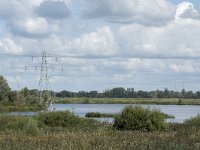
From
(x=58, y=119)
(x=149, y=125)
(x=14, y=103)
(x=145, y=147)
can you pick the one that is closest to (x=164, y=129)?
(x=149, y=125)

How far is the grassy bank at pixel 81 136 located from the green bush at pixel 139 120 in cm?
78

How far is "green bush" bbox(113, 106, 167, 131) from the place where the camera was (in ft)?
121

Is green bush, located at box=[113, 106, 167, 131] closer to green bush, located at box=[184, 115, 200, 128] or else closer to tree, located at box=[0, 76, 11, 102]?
green bush, located at box=[184, 115, 200, 128]

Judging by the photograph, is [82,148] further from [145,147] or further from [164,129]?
[164,129]

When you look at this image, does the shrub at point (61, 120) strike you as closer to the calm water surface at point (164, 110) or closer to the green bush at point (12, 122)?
the calm water surface at point (164, 110)

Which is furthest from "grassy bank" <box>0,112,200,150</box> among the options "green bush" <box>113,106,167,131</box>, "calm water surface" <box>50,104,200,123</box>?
"calm water surface" <box>50,104,200,123</box>

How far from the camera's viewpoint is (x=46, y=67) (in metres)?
82.9

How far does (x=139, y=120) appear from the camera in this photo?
122 ft

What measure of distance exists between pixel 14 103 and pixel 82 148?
103946 mm

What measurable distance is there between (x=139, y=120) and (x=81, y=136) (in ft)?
35.2

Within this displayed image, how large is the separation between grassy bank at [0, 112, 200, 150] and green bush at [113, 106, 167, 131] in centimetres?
78

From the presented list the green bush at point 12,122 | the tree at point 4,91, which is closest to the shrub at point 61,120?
the green bush at point 12,122

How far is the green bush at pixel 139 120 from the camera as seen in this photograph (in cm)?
3684

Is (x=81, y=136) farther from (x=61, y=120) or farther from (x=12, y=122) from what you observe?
(x=61, y=120)
